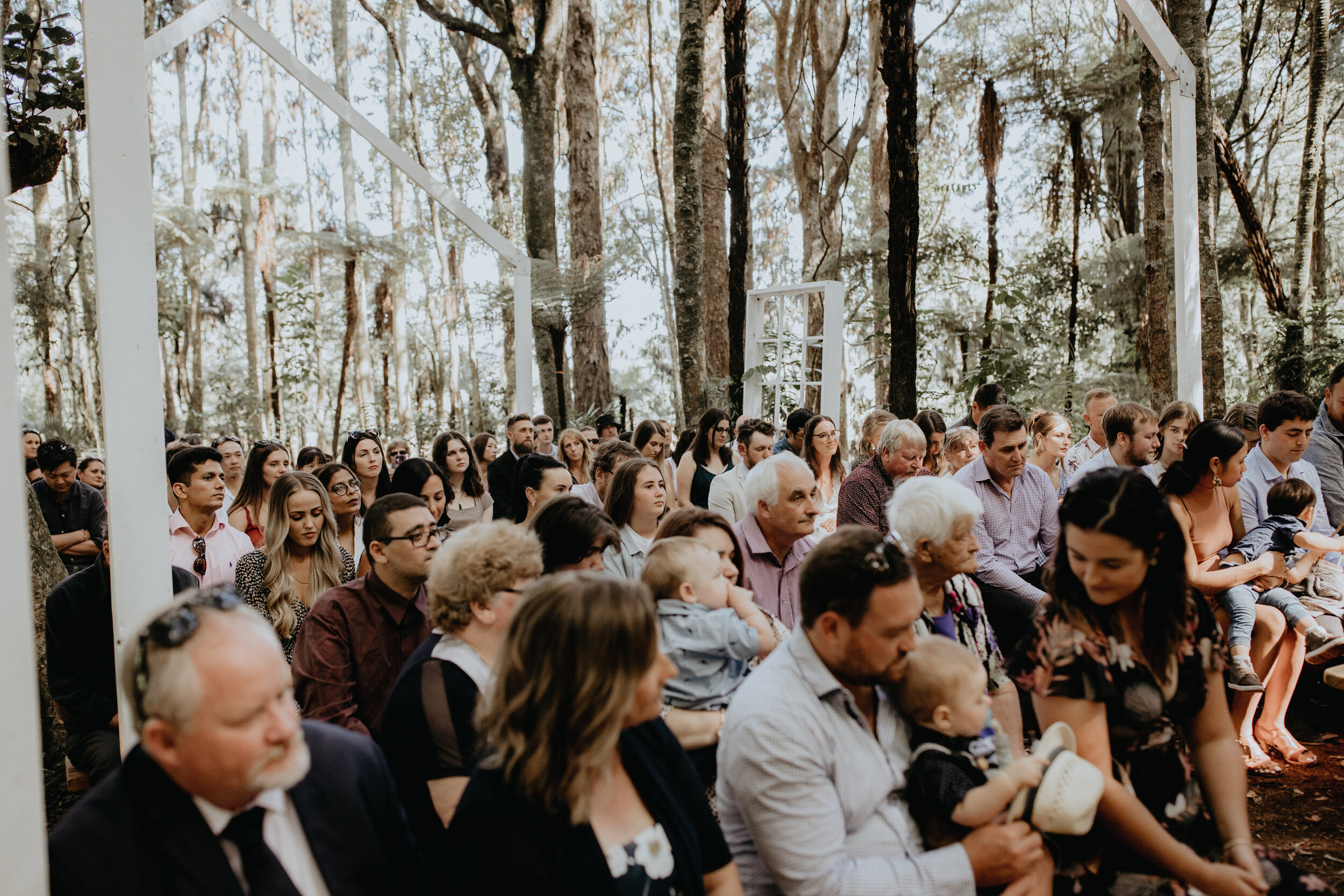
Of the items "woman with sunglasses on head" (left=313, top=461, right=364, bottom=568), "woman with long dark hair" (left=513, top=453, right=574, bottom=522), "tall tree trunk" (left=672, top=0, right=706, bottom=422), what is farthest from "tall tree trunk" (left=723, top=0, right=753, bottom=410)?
"woman with sunglasses on head" (left=313, top=461, right=364, bottom=568)

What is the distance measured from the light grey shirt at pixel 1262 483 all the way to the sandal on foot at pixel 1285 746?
107cm

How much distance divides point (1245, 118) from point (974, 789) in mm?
24731

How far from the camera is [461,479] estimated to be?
7.27 m

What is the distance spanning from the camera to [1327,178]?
68.7 ft

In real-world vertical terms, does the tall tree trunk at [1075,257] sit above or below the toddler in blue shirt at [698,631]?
above

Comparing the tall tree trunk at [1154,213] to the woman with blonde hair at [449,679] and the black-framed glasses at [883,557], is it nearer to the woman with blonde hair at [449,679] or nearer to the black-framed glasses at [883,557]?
the black-framed glasses at [883,557]

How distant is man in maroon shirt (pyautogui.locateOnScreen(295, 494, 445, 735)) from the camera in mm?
3254

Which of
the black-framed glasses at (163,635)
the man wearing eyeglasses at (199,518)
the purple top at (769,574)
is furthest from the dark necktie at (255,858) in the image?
the man wearing eyeglasses at (199,518)

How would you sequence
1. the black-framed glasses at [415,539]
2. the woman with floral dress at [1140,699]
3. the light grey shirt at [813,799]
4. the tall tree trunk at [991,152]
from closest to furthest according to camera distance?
the light grey shirt at [813,799]
the woman with floral dress at [1140,699]
the black-framed glasses at [415,539]
the tall tree trunk at [991,152]

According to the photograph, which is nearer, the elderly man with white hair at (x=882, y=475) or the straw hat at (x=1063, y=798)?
the straw hat at (x=1063, y=798)

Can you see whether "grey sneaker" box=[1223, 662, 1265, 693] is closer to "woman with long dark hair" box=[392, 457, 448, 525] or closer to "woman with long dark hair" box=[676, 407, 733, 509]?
"woman with long dark hair" box=[676, 407, 733, 509]

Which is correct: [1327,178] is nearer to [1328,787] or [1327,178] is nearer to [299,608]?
[1328,787]

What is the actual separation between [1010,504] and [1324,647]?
6.02 feet

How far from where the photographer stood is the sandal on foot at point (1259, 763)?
4754 millimetres
